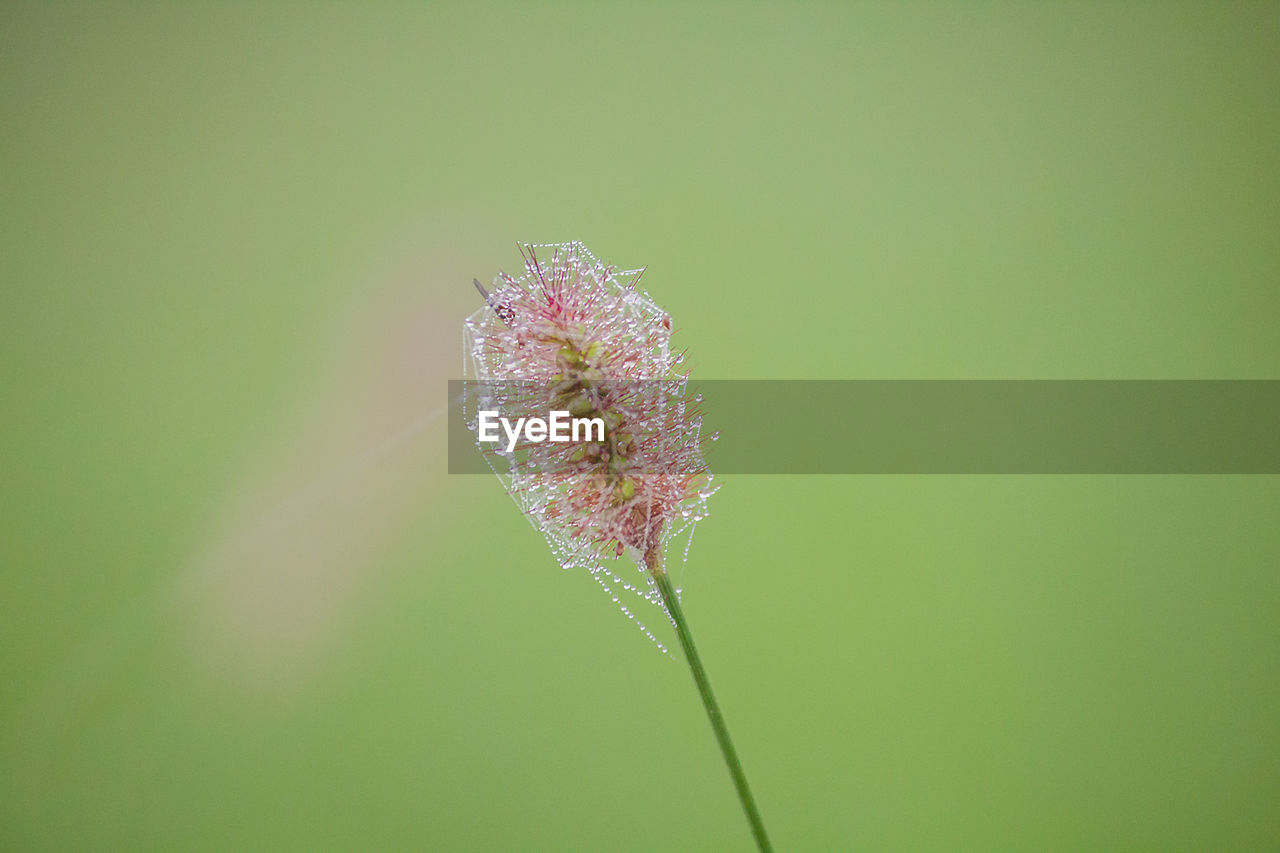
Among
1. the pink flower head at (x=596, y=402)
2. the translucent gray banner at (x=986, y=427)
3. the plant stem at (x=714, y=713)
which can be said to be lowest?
the plant stem at (x=714, y=713)

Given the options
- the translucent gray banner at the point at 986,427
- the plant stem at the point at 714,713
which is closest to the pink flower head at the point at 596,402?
the plant stem at the point at 714,713

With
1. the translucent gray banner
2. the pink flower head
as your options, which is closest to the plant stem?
the pink flower head

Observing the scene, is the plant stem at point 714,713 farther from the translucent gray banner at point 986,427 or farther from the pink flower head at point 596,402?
the translucent gray banner at point 986,427

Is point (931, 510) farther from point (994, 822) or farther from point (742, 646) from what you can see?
point (994, 822)

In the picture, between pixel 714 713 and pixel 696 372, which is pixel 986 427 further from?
pixel 714 713

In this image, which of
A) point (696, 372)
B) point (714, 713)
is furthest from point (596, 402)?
point (696, 372)

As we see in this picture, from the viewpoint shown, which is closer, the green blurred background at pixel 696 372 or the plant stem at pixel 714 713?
the plant stem at pixel 714 713

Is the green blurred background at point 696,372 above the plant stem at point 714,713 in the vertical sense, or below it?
above
